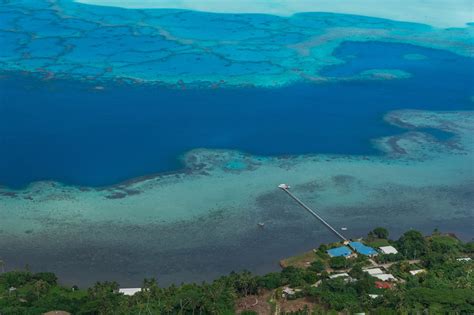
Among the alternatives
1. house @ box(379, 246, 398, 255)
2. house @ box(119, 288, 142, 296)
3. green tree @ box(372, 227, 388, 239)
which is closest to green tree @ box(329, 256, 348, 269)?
house @ box(379, 246, 398, 255)

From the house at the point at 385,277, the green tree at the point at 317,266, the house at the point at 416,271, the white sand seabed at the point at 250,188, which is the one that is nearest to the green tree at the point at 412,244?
the house at the point at 416,271

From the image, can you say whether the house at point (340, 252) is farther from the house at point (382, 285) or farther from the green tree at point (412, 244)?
the house at point (382, 285)

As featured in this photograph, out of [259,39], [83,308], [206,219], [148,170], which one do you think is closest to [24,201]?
[148,170]

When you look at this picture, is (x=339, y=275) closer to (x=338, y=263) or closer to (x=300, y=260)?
(x=338, y=263)

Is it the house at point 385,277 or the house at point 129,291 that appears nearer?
the house at point 129,291

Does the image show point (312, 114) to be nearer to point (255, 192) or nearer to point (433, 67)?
point (255, 192)

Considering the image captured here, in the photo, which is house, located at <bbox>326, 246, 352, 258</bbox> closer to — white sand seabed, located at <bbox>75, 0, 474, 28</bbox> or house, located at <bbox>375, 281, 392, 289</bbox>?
house, located at <bbox>375, 281, 392, 289</bbox>

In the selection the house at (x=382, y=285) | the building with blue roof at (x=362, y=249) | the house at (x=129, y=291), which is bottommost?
the house at (x=129, y=291)
